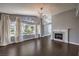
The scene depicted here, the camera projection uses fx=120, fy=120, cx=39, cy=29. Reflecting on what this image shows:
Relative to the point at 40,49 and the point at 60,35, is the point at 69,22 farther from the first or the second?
the point at 40,49

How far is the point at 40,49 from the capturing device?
3.20 m

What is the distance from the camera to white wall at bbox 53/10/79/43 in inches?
123

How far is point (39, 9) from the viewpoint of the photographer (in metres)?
3.13

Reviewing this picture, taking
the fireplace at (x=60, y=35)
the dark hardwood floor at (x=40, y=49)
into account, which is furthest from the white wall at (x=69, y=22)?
the dark hardwood floor at (x=40, y=49)

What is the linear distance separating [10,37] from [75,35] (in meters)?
1.74

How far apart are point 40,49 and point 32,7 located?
113 centimetres

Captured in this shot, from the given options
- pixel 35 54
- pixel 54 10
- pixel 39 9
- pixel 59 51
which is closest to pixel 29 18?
pixel 39 9

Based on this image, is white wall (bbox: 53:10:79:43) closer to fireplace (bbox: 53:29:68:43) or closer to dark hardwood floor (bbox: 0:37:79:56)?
fireplace (bbox: 53:29:68:43)

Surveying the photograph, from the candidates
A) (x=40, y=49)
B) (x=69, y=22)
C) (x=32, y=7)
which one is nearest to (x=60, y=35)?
(x=69, y=22)

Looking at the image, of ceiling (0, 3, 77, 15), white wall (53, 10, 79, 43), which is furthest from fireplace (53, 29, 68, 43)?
ceiling (0, 3, 77, 15)

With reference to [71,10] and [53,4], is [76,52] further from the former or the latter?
[53,4]

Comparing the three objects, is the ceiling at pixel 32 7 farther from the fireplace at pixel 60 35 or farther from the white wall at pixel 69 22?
the fireplace at pixel 60 35

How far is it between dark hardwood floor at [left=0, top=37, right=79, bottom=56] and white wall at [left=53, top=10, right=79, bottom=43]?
31 centimetres

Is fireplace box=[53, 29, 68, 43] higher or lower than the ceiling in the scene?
lower
